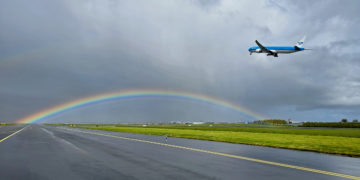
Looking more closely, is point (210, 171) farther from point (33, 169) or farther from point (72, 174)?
point (33, 169)

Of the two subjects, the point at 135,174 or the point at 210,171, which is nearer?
the point at 135,174

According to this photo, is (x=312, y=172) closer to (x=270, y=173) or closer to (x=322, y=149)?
(x=270, y=173)

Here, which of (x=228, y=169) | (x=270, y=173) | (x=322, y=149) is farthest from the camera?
(x=322, y=149)

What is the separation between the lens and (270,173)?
383 inches

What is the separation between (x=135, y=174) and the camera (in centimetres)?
920

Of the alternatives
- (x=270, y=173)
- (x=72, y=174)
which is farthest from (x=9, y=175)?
(x=270, y=173)

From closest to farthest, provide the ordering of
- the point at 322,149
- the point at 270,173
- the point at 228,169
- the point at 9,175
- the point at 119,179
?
1. the point at 119,179
2. the point at 9,175
3. the point at 270,173
4. the point at 228,169
5. the point at 322,149

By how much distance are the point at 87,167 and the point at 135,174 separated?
2635 mm

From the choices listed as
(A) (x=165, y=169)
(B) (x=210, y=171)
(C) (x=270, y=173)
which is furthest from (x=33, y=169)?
(C) (x=270, y=173)

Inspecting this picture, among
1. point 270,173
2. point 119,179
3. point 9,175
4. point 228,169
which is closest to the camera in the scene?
point 119,179

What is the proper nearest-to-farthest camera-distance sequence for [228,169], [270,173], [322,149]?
1. [270,173]
2. [228,169]
3. [322,149]

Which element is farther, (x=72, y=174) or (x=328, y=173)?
(x=328, y=173)

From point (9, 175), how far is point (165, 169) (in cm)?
538

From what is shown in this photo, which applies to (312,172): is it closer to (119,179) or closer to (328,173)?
(328,173)
